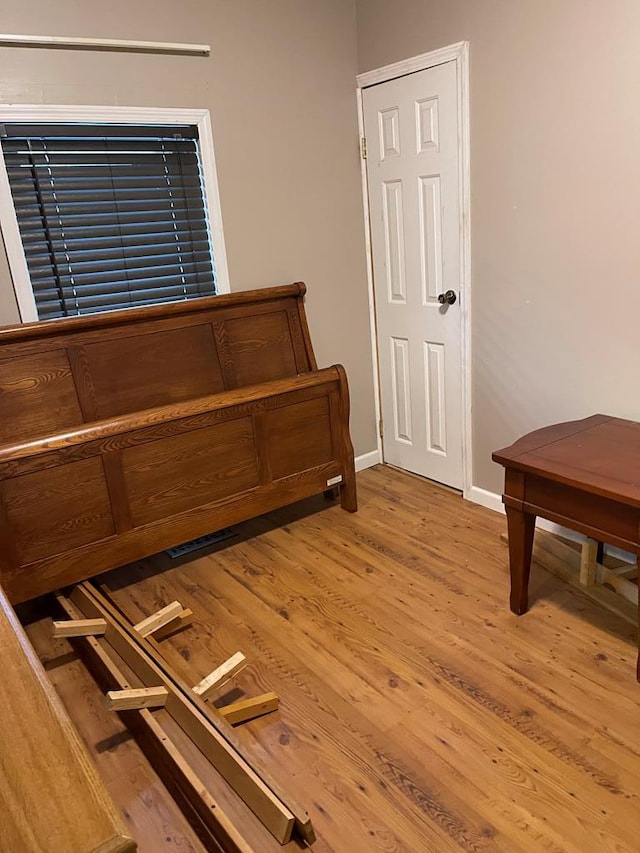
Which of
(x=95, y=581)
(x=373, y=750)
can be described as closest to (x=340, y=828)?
(x=373, y=750)

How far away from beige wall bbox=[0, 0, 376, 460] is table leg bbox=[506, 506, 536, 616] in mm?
1609

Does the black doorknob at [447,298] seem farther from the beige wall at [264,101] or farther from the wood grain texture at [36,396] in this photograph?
the wood grain texture at [36,396]

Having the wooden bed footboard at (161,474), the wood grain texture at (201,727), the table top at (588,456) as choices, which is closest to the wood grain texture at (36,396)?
the wooden bed footboard at (161,474)

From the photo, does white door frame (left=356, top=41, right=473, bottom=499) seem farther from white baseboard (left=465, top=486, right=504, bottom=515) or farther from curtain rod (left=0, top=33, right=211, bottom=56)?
curtain rod (left=0, top=33, right=211, bottom=56)

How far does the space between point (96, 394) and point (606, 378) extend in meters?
2.09

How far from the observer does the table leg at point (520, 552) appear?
2.26 metres

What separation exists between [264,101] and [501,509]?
230 cm

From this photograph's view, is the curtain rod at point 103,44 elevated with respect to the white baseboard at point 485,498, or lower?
elevated

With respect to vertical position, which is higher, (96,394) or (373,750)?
(96,394)

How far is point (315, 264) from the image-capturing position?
3.42 meters

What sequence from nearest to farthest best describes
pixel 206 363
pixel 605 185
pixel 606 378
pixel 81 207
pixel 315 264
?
pixel 605 185, pixel 606 378, pixel 81 207, pixel 206 363, pixel 315 264

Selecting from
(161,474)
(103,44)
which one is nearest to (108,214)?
(103,44)

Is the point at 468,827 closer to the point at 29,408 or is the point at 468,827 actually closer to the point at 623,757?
the point at 623,757

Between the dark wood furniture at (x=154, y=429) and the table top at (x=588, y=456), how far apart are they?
1.13 m
